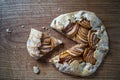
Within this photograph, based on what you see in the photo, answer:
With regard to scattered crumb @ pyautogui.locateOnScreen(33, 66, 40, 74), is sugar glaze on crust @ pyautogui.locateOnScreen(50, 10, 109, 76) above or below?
above

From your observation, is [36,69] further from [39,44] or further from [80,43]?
[80,43]

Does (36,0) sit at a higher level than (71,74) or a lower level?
higher

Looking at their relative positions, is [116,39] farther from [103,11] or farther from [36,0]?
[36,0]

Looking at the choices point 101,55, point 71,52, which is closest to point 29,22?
point 71,52

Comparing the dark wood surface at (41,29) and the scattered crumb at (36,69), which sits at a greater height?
the dark wood surface at (41,29)

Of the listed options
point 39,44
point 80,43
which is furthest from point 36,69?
point 80,43
